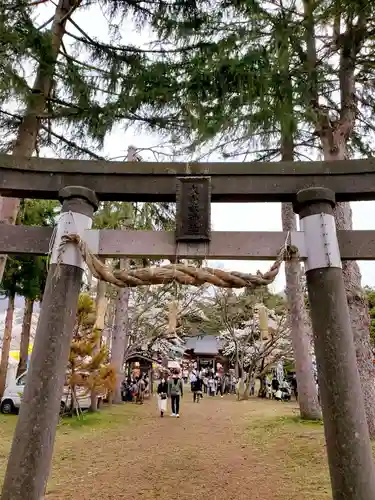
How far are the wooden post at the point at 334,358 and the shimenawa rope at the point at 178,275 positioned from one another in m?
0.42

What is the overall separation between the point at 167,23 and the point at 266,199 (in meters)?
3.84

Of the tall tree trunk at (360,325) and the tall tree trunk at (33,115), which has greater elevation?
the tall tree trunk at (33,115)

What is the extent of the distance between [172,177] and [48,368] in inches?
87.2

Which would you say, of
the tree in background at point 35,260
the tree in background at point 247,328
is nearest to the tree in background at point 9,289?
the tree in background at point 35,260

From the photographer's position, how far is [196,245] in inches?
150

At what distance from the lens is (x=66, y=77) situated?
590 centimetres

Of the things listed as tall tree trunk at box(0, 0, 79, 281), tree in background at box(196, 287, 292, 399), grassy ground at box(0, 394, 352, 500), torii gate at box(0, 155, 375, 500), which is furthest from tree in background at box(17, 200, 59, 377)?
torii gate at box(0, 155, 375, 500)

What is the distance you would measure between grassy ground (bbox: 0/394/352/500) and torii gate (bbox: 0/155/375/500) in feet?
6.16

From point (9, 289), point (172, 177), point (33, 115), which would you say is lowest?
point (172, 177)

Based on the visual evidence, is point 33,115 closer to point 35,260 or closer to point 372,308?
point 35,260

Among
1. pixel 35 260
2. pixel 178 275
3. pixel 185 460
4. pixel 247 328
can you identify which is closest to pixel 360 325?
pixel 185 460

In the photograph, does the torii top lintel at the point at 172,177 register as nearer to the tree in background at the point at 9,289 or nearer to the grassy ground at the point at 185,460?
the grassy ground at the point at 185,460

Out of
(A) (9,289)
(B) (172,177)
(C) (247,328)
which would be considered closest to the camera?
(B) (172,177)

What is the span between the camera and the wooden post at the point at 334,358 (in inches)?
122
